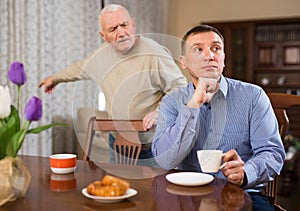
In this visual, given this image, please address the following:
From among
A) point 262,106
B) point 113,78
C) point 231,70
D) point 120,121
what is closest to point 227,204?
point 262,106

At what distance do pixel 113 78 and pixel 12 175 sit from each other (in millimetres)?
1103

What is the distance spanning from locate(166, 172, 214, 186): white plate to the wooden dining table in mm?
12

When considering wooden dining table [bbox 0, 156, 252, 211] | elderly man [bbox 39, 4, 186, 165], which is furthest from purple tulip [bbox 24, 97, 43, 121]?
elderly man [bbox 39, 4, 186, 165]

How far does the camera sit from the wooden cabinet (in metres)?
5.54

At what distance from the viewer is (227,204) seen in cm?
98

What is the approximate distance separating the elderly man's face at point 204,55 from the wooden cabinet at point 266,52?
4227 millimetres

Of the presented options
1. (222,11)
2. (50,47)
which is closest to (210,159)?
(50,47)

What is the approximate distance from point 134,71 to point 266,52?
165 inches

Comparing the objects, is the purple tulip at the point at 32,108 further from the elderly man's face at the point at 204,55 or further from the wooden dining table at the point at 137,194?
the elderly man's face at the point at 204,55

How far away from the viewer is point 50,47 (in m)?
3.91

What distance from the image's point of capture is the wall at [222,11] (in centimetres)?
562

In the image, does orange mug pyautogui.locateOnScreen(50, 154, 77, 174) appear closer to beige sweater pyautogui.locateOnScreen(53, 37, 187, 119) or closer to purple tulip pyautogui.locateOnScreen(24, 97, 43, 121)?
purple tulip pyautogui.locateOnScreen(24, 97, 43, 121)

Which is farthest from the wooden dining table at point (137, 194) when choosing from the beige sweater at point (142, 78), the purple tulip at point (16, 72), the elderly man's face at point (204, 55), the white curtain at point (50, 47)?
the white curtain at point (50, 47)

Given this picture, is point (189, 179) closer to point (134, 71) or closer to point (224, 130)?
point (224, 130)
